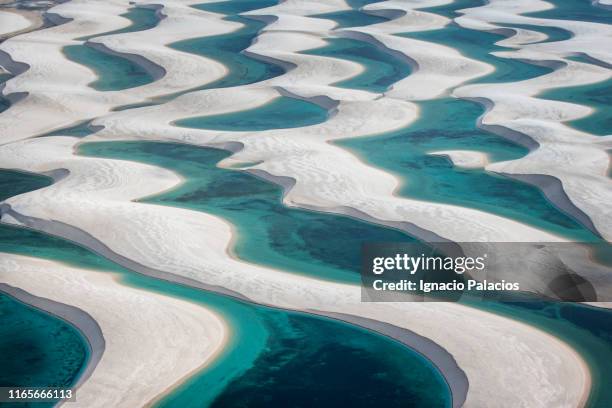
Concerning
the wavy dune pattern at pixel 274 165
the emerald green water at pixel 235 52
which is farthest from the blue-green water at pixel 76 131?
the emerald green water at pixel 235 52

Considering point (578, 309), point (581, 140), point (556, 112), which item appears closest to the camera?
point (578, 309)

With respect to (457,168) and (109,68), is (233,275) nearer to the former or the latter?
(457,168)

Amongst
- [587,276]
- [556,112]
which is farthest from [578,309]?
[556,112]

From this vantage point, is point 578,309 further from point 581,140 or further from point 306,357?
point 581,140

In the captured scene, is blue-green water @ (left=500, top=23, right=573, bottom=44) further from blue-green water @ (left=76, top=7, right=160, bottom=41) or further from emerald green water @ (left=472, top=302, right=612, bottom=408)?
emerald green water @ (left=472, top=302, right=612, bottom=408)

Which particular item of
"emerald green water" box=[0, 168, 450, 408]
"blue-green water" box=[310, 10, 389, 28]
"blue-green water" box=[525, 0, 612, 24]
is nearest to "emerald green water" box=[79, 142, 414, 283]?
"emerald green water" box=[0, 168, 450, 408]

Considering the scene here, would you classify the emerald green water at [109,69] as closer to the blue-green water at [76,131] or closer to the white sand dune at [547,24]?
the blue-green water at [76,131]

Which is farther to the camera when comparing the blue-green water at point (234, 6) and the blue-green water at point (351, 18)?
the blue-green water at point (234, 6)
